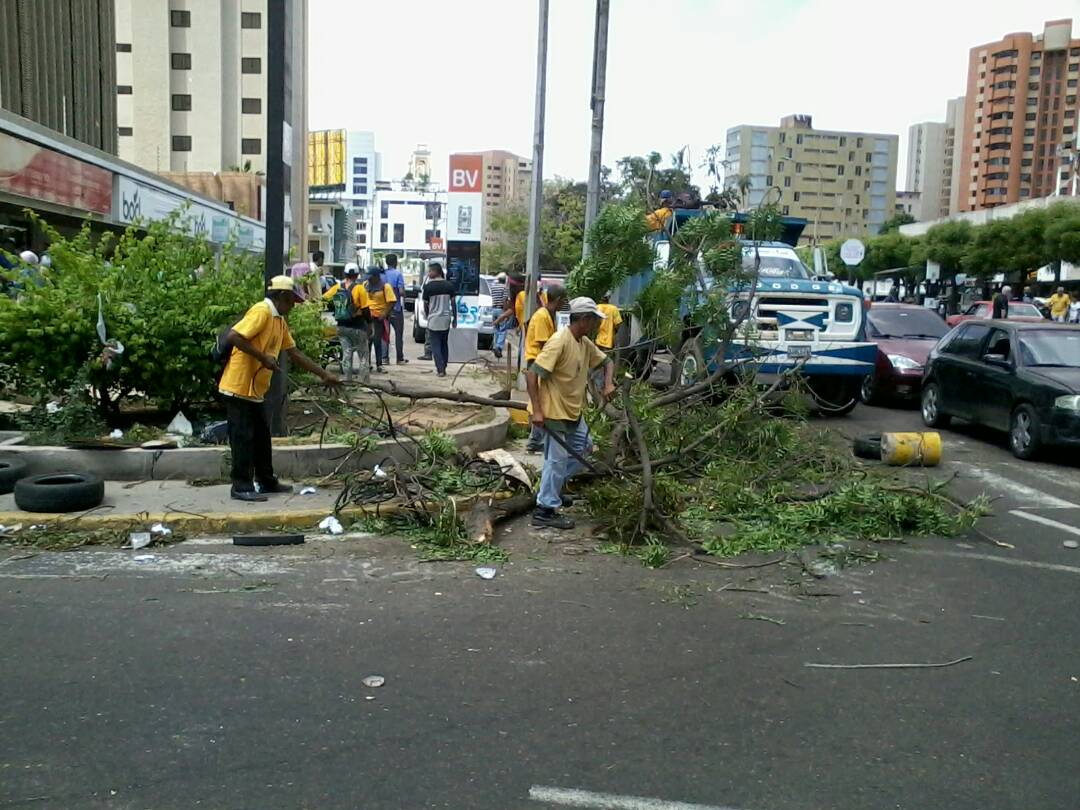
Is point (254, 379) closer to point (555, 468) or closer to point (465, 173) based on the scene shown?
point (555, 468)

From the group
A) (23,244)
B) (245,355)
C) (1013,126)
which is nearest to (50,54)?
(23,244)

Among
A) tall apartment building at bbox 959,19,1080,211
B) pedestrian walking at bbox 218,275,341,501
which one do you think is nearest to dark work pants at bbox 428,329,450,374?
pedestrian walking at bbox 218,275,341,501

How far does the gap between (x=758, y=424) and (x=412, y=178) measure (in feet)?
443

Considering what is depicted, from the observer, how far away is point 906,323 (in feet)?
58.7

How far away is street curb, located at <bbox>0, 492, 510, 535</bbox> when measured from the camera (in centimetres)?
730

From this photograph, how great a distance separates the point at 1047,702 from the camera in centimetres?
469

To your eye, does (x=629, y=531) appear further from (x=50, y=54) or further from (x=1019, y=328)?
(x=50, y=54)

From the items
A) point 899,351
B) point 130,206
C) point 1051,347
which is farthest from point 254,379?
point 130,206

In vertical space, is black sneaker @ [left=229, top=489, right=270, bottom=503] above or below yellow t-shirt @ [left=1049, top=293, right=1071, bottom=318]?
below

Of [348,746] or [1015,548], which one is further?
[1015,548]

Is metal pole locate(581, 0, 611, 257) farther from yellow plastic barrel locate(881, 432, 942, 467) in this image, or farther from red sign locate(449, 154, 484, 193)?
red sign locate(449, 154, 484, 193)

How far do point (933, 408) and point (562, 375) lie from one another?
806 centimetres

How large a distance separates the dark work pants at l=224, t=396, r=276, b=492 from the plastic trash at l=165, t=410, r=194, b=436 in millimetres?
1498

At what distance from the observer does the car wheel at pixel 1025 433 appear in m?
11.0
